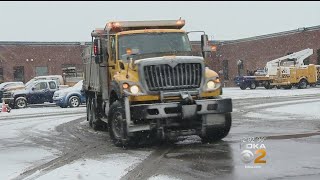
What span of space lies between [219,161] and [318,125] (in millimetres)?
6407

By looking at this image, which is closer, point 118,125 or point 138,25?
point 118,125

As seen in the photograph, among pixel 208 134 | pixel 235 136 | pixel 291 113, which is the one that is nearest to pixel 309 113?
pixel 291 113

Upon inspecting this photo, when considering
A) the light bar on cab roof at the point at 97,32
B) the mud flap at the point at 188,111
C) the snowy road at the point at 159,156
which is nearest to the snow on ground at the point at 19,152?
the snowy road at the point at 159,156

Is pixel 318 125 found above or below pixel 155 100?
below

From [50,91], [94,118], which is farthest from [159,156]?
[50,91]

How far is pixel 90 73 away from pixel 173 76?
5.21 m

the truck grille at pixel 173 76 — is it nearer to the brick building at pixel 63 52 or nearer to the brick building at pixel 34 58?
the brick building at pixel 63 52

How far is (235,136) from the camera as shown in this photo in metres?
12.3

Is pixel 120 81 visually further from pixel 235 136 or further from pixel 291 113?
pixel 291 113

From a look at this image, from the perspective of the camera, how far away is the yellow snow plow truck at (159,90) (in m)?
10.2

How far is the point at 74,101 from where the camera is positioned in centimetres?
2841

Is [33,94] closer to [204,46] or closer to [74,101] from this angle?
[74,101]

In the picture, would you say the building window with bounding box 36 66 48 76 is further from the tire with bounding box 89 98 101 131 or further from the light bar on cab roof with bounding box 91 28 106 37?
the light bar on cab roof with bounding box 91 28 106 37

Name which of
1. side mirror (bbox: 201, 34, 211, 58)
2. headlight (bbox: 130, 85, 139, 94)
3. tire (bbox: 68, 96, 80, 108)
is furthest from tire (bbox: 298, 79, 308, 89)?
headlight (bbox: 130, 85, 139, 94)
